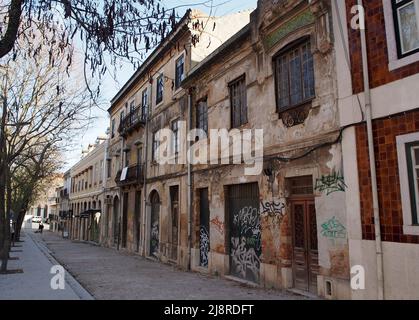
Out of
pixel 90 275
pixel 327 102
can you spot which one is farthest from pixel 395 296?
pixel 90 275

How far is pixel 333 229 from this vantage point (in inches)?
305

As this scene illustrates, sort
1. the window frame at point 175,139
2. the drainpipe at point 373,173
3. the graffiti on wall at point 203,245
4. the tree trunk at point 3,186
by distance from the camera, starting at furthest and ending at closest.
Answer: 1. the window frame at point 175,139
2. the graffiti on wall at point 203,245
3. the tree trunk at point 3,186
4. the drainpipe at point 373,173

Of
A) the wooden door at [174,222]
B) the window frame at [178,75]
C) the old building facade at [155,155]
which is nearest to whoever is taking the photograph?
the old building facade at [155,155]

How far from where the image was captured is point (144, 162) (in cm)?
1938

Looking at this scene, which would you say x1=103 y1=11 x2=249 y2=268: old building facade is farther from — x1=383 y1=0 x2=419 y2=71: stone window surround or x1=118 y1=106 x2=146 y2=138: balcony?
x1=383 y1=0 x2=419 y2=71: stone window surround

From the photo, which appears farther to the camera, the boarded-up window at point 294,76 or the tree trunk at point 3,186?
the tree trunk at point 3,186

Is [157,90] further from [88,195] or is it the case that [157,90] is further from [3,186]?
[88,195]

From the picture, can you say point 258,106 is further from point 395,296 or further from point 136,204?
point 136,204

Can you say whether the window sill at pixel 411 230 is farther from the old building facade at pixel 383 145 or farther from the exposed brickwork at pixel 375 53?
the exposed brickwork at pixel 375 53

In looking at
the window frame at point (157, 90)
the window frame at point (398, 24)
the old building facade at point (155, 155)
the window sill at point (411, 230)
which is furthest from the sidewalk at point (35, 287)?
the window frame at point (157, 90)

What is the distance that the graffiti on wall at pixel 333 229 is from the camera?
7542 mm

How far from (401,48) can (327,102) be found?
185 centimetres

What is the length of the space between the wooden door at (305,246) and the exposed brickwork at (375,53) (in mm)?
3059

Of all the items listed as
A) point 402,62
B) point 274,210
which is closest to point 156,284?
point 274,210
